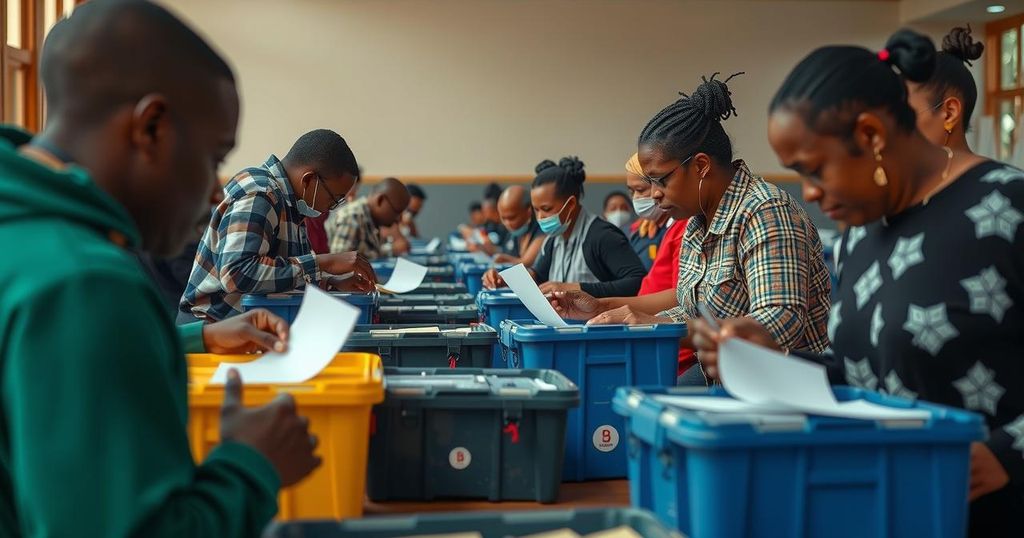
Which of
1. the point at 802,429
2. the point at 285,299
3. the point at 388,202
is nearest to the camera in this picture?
the point at 802,429

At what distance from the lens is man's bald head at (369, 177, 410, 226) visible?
679cm

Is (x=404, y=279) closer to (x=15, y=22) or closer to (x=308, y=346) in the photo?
(x=308, y=346)

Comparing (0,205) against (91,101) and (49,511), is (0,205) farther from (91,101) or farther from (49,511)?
(49,511)

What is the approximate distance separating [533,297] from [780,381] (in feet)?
4.20

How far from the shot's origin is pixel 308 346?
1655 millimetres

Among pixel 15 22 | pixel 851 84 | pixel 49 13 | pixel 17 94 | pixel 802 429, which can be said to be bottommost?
pixel 802 429

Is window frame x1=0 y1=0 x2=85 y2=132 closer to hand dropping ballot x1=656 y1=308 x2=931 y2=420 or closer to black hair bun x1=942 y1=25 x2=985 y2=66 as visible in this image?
black hair bun x1=942 y1=25 x2=985 y2=66

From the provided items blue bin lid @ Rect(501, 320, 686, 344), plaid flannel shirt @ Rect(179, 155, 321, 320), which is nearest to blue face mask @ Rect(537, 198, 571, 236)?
plaid flannel shirt @ Rect(179, 155, 321, 320)

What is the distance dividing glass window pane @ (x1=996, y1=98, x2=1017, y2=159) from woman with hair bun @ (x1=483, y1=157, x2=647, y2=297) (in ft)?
28.8

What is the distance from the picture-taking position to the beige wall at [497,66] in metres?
12.3

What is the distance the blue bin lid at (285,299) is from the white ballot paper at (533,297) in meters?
0.69

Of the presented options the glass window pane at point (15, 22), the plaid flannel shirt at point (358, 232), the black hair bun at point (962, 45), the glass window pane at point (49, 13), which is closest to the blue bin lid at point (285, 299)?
the black hair bun at point (962, 45)

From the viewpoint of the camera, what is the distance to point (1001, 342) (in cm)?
150

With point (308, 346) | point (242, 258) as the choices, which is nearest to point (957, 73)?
point (308, 346)
